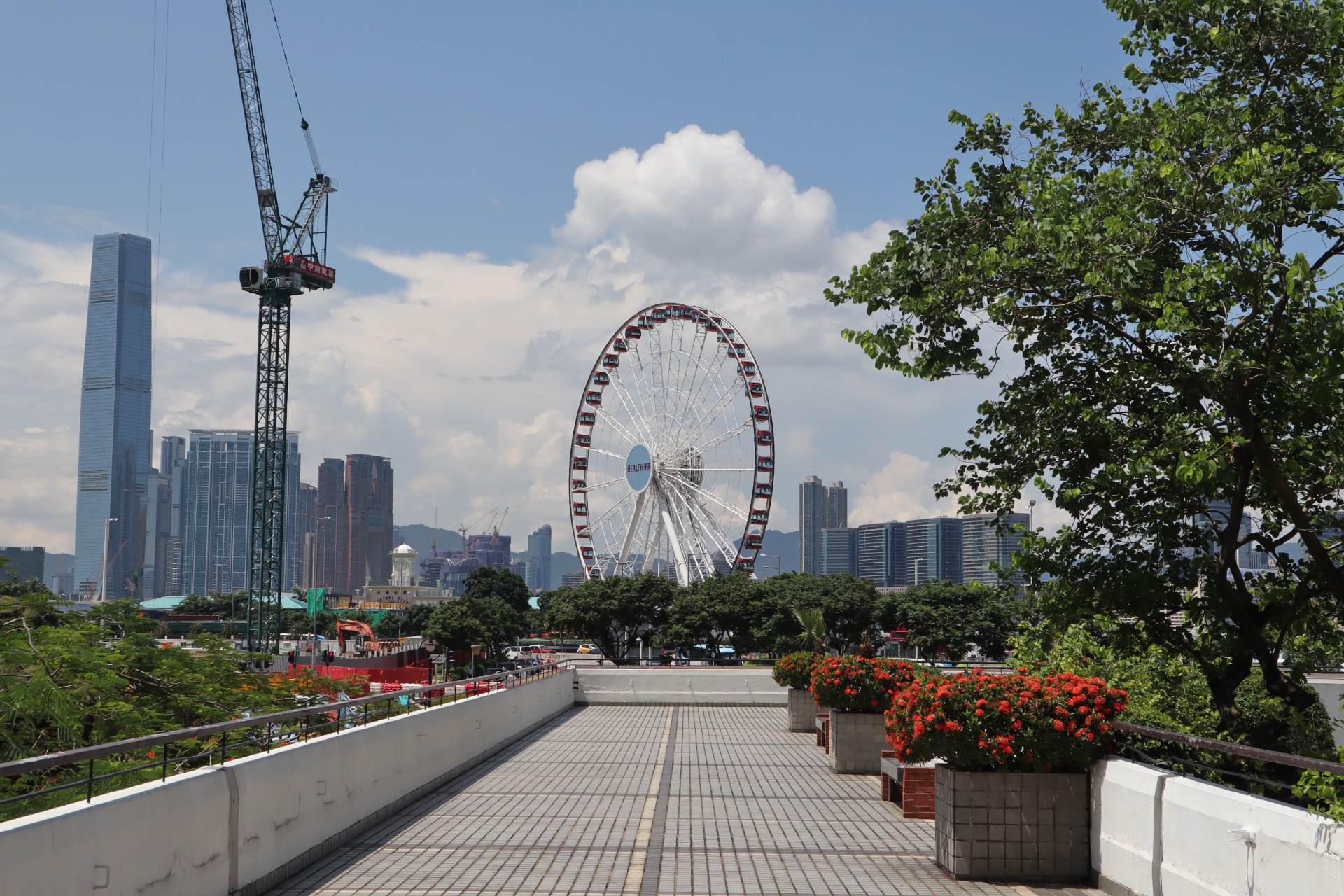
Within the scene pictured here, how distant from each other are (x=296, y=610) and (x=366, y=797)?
408 ft

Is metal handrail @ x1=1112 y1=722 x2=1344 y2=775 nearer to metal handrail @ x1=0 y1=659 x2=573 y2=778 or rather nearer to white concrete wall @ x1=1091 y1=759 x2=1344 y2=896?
white concrete wall @ x1=1091 y1=759 x2=1344 y2=896

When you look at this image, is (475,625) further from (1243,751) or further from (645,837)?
(1243,751)

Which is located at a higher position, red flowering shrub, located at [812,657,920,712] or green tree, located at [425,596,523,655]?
A: red flowering shrub, located at [812,657,920,712]

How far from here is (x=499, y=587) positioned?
116 metres

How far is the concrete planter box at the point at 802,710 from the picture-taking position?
71.9 ft

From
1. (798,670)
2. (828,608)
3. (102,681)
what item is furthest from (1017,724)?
(828,608)

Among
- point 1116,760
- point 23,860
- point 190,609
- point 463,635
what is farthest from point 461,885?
point 190,609

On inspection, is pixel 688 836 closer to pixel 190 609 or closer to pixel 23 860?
pixel 23 860

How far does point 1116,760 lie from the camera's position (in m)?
8.41

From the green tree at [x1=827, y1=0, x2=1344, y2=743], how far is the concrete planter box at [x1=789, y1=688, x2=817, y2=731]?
12.3 meters

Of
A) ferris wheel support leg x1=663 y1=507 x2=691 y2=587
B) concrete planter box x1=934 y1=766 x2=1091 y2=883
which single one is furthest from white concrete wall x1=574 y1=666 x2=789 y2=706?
ferris wheel support leg x1=663 y1=507 x2=691 y2=587

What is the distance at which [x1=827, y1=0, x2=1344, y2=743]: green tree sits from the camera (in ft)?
24.9

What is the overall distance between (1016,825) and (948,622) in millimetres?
59255

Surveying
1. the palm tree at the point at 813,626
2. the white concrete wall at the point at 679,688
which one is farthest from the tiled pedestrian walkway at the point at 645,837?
the palm tree at the point at 813,626
